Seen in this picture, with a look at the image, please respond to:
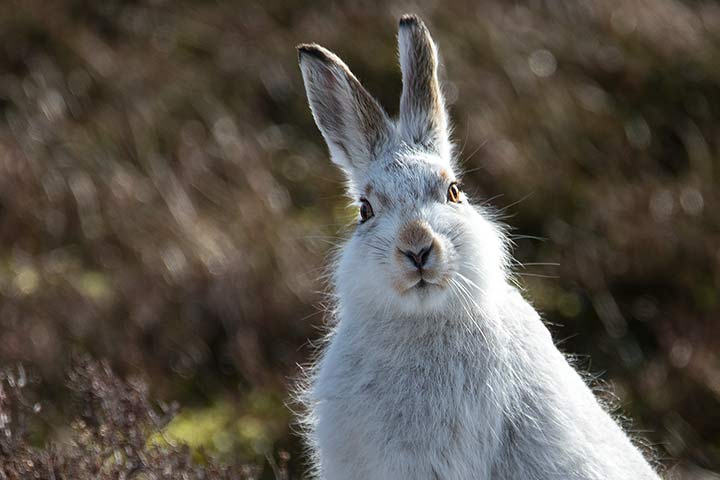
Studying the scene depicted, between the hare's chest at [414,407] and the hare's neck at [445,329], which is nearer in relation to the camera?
the hare's chest at [414,407]

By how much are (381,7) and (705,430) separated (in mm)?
5504

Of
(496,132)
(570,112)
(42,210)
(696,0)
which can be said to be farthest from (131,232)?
(696,0)

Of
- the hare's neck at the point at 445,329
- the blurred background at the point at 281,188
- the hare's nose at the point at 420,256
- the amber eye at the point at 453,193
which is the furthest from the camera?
the blurred background at the point at 281,188

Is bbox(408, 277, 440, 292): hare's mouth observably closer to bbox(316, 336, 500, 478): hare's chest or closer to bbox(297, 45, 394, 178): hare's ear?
bbox(316, 336, 500, 478): hare's chest

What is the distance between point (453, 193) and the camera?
4387 millimetres

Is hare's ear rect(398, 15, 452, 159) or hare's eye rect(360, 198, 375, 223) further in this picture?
hare's ear rect(398, 15, 452, 159)

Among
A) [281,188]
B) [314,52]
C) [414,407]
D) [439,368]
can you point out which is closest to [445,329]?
[439,368]

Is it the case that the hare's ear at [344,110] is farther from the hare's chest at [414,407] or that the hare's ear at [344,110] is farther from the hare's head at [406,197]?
the hare's chest at [414,407]

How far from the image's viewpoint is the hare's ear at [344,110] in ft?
14.9

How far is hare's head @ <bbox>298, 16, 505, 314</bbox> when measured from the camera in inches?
158

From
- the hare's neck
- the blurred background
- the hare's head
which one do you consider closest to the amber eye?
the hare's head

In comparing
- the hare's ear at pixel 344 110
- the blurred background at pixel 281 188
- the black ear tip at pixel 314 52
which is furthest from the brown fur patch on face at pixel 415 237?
the blurred background at pixel 281 188

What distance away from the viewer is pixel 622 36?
995 cm

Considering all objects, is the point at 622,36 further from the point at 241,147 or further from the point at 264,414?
the point at 264,414
